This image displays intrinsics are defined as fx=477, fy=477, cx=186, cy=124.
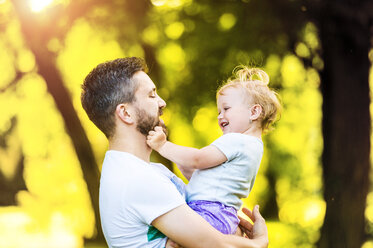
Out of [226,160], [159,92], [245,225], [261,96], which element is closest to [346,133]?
[159,92]

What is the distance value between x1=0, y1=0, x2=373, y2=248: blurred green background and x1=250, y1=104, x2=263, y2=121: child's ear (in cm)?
251

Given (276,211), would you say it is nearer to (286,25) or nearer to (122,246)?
(286,25)

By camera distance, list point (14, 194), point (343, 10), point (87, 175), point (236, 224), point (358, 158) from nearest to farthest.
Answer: point (236, 224)
point (358, 158)
point (343, 10)
point (87, 175)
point (14, 194)

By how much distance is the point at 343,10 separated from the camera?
4473 mm

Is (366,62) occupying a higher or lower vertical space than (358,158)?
higher

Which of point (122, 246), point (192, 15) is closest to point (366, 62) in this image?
point (192, 15)

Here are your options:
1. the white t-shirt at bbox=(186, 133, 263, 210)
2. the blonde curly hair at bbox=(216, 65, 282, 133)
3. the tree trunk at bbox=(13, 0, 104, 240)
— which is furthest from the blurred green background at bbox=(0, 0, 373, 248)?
the white t-shirt at bbox=(186, 133, 263, 210)

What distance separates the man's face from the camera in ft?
5.77

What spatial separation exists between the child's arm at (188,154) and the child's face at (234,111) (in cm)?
23

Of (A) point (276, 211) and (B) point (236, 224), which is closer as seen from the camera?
(B) point (236, 224)

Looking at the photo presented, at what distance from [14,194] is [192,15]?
302 cm

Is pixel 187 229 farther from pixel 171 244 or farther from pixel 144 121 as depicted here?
pixel 144 121

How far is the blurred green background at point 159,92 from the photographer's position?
488 centimetres

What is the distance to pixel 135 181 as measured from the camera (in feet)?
5.22
